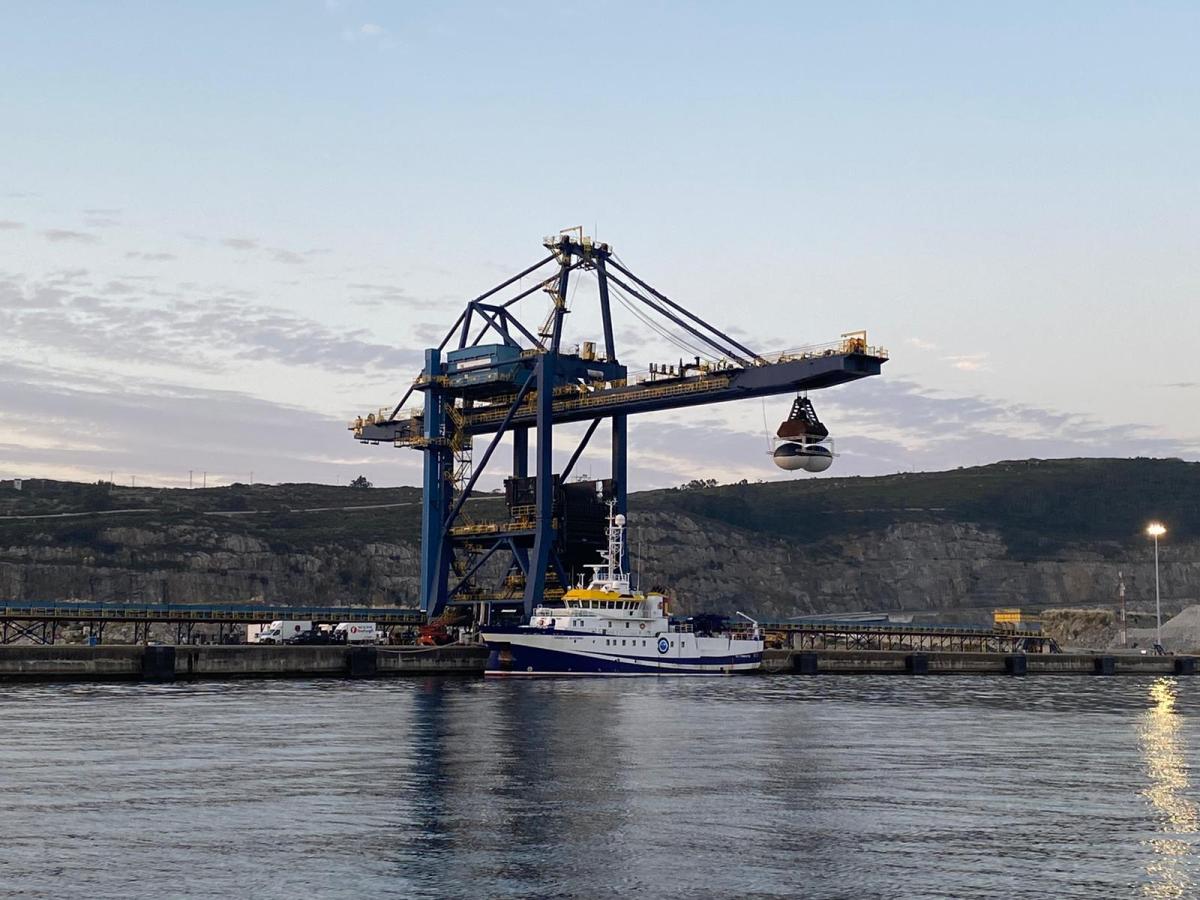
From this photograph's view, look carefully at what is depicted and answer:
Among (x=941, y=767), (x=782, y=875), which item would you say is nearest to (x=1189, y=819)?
(x=941, y=767)

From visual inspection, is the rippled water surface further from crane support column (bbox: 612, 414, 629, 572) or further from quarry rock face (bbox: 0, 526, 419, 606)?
quarry rock face (bbox: 0, 526, 419, 606)

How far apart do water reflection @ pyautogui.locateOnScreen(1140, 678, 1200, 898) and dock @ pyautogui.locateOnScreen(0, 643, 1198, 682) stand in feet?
154

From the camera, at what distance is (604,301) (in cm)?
11544

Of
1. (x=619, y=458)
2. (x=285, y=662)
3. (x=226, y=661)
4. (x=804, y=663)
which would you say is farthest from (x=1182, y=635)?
(x=226, y=661)

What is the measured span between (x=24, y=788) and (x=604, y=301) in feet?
279

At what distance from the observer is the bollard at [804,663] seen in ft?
366

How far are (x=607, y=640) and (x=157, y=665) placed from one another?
96.9 ft

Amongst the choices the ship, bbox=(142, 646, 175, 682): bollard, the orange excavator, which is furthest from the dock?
the orange excavator

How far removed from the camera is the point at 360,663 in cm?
8931

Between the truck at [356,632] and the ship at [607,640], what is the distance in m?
18.2

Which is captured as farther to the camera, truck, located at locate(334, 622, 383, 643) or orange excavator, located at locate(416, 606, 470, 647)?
truck, located at locate(334, 622, 383, 643)

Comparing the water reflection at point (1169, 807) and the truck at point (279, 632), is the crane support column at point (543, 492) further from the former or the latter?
the water reflection at point (1169, 807)

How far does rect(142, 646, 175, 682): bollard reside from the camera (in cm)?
8150

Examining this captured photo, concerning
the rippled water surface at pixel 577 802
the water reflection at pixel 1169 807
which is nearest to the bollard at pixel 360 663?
the rippled water surface at pixel 577 802
